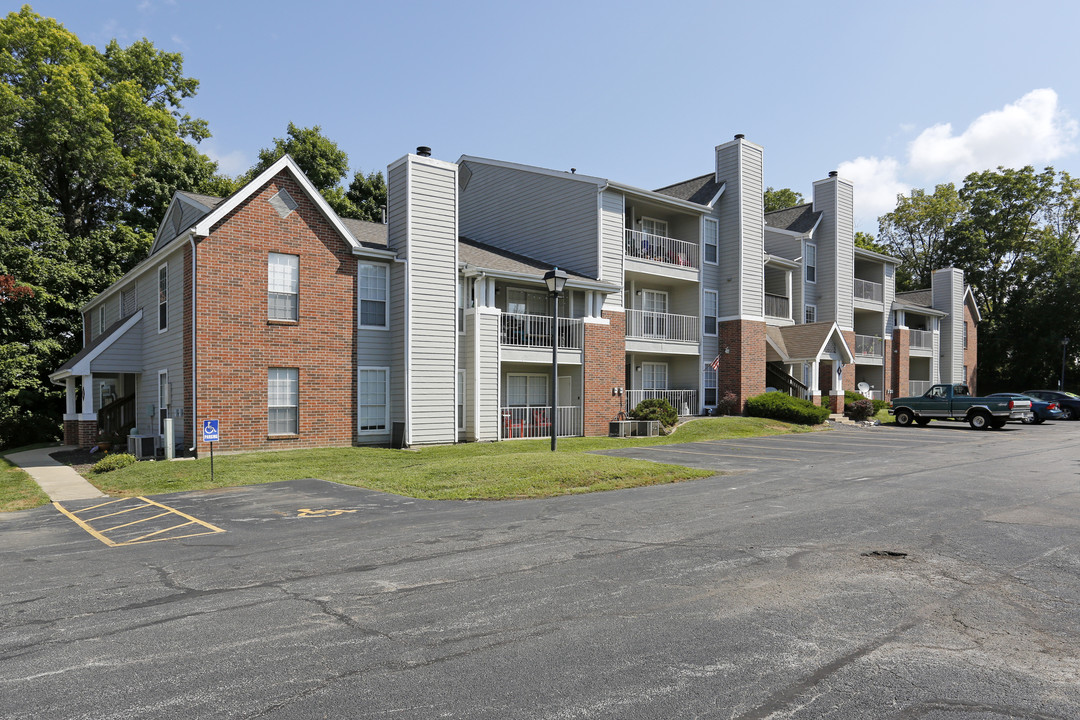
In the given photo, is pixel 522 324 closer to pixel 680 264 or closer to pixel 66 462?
pixel 680 264

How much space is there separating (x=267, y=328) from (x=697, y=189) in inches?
818

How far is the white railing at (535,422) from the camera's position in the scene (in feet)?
78.1

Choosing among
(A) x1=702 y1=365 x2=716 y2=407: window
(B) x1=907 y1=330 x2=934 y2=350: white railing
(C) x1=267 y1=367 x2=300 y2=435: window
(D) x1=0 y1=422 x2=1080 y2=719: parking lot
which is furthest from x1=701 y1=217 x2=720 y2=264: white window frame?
(B) x1=907 y1=330 x2=934 y2=350: white railing

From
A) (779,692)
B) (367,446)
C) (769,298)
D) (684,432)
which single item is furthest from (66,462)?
(769,298)

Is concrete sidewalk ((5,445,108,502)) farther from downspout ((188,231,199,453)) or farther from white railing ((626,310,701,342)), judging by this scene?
white railing ((626,310,701,342))

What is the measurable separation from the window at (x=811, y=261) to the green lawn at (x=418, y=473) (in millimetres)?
25873

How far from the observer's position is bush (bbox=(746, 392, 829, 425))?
29859 millimetres

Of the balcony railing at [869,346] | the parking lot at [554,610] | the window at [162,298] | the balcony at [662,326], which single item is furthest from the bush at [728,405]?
the window at [162,298]

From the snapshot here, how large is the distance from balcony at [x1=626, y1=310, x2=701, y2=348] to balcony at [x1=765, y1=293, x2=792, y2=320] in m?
6.86

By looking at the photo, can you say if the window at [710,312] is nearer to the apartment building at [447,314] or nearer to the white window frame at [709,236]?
the apartment building at [447,314]

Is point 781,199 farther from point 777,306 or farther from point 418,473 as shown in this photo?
point 418,473

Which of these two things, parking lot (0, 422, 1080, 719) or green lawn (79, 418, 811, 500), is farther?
green lawn (79, 418, 811, 500)

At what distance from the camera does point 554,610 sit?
6016 mm

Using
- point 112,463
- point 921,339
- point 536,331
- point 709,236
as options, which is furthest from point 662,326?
point 921,339
